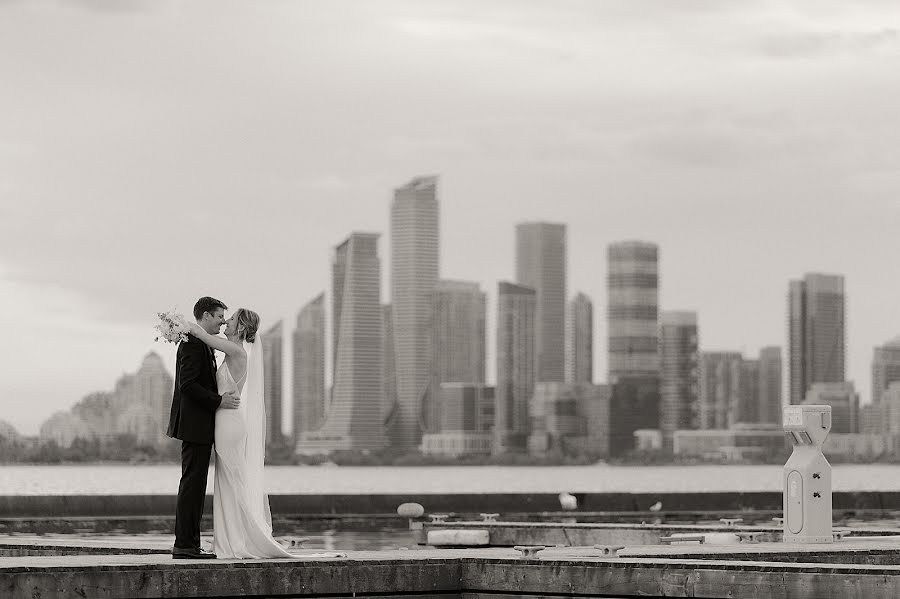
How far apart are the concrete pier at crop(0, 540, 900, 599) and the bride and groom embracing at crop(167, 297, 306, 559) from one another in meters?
0.44

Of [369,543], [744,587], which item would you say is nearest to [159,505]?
[369,543]

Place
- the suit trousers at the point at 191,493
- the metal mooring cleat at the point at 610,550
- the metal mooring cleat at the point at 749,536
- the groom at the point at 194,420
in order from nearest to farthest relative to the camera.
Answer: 1. the suit trousers at the point at 191,493
2. the groom at the point at 194,420
3. the metal mooring cleat at the point at 610,550
4. the metal mooring cleat at the point at 749,536

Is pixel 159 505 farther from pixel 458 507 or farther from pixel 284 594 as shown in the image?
pixel 284 594

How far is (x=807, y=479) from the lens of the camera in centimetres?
1872

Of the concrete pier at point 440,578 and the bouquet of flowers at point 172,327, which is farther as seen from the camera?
the bouquet of flowers at point 172,327

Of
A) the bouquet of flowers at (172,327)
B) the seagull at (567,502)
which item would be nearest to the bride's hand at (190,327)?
the bouquet of flowers at (172,327)

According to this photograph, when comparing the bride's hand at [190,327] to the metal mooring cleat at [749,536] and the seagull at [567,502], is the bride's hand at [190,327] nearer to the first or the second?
the metal mooring cleat at [749,536]

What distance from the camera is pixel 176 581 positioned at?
41.7ft

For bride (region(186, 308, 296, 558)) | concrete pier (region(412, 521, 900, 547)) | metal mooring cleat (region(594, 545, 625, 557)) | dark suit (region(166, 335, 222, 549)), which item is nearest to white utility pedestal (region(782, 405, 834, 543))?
concrete pier (region(412, 521, 900, 547))

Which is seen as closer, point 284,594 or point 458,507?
point 284,594

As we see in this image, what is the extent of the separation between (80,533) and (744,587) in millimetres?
18209

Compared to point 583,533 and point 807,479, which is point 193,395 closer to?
point 807,479

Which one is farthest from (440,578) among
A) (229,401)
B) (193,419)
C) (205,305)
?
(205,305)

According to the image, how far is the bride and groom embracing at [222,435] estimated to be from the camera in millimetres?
14117
